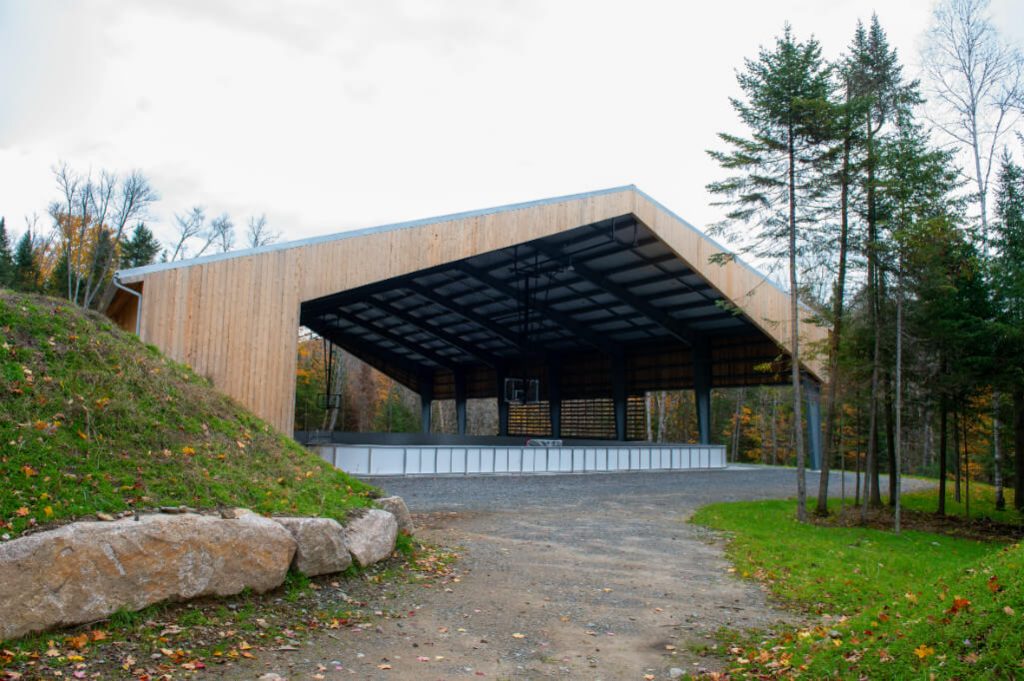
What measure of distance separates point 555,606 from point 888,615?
9.21ft

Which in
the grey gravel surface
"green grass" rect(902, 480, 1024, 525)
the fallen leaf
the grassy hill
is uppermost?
the grassy hill

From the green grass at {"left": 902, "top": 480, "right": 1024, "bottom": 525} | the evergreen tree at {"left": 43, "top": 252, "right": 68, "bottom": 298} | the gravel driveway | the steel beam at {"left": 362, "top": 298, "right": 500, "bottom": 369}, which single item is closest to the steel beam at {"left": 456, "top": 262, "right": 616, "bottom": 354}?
the steel beam at {"left": 362, "top": 298, "right": 500, "bottom": 369}

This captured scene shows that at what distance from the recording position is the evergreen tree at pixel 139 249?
121 feet

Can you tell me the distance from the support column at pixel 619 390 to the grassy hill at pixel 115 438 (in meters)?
24.2

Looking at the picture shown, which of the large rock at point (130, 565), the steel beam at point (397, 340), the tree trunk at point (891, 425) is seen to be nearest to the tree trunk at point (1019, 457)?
the tree trunk at point (891, 425)

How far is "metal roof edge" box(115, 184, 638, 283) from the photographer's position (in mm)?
11977

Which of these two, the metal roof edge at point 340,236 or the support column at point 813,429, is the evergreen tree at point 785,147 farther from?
the support column at point 813,429

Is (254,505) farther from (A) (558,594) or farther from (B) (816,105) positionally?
(B) (816,105)

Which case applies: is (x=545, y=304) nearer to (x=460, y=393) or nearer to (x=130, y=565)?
(x=460, y=393)

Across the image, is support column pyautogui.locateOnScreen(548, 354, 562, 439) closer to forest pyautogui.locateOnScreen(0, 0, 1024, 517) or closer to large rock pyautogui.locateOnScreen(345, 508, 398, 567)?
forest pyautogui.locateOnScreen(0, 0, 1024, 517)

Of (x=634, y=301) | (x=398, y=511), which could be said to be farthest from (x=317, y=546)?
(x=634, y=301)

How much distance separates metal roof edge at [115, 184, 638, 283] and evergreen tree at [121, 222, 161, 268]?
27414mm

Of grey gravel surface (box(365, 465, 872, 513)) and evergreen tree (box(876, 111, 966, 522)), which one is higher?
evergreen tree (box(876, 111, 966, 522))

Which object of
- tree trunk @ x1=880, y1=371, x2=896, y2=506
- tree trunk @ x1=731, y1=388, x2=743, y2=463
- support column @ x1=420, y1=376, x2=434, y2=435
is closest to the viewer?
tree trunk @ x1=880, y1=371, x2=896, y2=506
